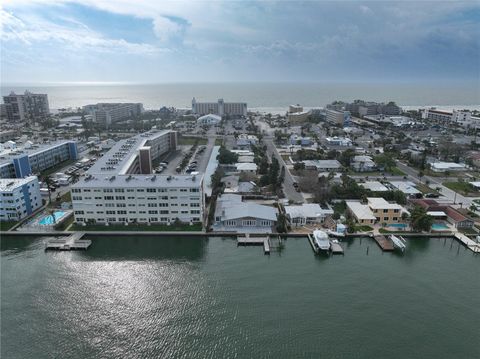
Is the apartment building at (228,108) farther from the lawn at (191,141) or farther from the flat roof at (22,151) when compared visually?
the flat roof at (22,151)

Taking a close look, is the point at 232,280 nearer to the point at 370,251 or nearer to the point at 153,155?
the point at 370,251

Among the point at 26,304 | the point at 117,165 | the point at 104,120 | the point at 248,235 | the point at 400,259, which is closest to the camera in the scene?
the point at 26,304

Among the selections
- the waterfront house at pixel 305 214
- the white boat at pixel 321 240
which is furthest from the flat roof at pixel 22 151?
the white boat at pixel 321 240

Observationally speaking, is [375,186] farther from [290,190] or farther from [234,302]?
[234,302]

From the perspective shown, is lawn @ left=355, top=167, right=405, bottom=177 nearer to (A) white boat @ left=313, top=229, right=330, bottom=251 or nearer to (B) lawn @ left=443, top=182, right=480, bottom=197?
(B) lawn @ left=443, top=182, right=480, bottom=197

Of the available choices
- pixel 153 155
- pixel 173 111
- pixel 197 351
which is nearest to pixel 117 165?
pixel 153 155

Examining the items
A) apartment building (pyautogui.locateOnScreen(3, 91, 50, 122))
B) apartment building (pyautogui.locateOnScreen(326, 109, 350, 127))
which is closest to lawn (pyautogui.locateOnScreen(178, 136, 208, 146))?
apartment building (pyautogui.locateOnScreen(326, 109, 350, 127))

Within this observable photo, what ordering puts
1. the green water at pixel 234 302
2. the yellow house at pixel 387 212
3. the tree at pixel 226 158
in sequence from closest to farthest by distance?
the green water at pixel 234 302, the yellow house at pixel 387 212, the tree at pixel 226 158
